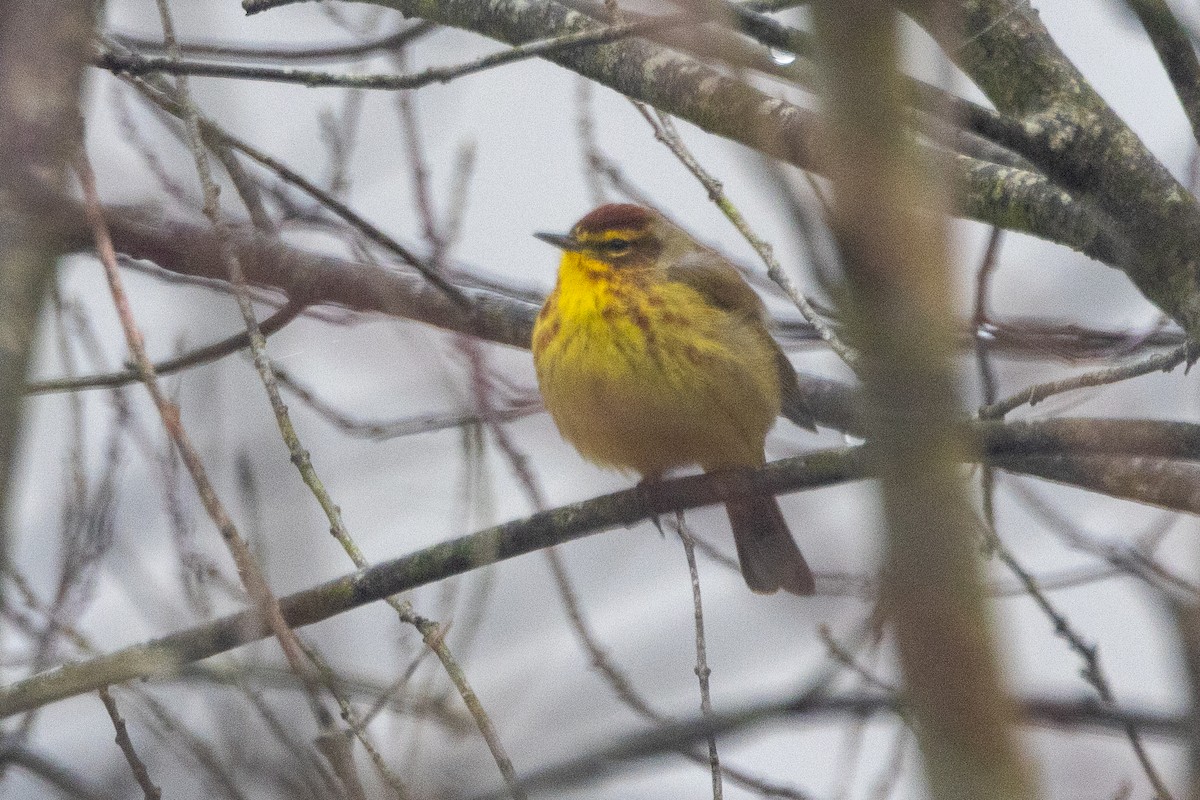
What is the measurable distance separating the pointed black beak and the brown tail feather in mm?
1398

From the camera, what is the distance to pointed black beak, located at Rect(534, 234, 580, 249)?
5977 mm

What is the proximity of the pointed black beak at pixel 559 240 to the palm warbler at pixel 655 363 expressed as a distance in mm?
56

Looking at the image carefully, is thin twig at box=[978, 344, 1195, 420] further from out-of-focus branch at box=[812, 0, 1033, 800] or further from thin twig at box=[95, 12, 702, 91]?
out-of-focus branch at box=[812, 0, 1033, 800]

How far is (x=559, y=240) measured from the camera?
6.05 m

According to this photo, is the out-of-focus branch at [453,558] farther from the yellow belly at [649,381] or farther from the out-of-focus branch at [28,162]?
the out-of-focus branch at [28,162]

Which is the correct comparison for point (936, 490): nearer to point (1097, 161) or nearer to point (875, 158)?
point (875, 158)

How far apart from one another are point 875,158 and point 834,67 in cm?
10

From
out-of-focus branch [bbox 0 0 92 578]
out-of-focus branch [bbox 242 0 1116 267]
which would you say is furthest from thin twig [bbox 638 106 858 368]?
out-of-focus branch [bbox 0 0 92 578]

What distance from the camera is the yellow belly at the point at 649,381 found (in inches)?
203

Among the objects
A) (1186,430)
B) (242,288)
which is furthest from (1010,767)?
(242,288)

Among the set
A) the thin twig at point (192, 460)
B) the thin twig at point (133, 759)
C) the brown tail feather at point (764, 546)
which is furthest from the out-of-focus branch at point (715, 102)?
the brown tail feather at point (764, 546)

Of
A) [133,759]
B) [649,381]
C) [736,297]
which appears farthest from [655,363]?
[133,759]

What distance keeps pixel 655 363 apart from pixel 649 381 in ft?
0.26

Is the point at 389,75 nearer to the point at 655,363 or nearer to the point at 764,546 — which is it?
the point at 655,363
